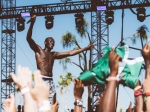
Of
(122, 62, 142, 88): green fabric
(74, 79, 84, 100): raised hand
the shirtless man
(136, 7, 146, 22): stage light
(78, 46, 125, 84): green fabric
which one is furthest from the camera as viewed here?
(136, 7, 146, 22): stage light

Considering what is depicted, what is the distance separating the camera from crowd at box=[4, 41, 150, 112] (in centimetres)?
221

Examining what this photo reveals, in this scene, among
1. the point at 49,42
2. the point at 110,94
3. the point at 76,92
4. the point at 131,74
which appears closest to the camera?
the point at 110,94

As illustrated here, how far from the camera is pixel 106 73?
265 cm

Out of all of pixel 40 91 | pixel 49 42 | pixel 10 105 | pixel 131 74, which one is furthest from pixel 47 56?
pixel 40 91

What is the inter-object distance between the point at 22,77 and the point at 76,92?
32cm

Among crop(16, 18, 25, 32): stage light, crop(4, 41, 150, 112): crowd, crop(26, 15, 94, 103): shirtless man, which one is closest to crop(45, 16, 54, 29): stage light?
crop(16, 18, 25, 32): stage light

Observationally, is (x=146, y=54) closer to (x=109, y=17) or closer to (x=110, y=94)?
(x=110, y=94)

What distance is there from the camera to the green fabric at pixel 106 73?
2.54 metres

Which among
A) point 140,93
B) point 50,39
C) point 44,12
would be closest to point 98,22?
point 44,12

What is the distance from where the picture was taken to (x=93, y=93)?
56.1 ft

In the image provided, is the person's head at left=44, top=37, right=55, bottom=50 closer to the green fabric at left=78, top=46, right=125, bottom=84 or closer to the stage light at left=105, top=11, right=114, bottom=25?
the green fabric at left=78, top=46, right=125, bottom=84

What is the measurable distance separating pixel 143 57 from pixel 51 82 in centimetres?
305

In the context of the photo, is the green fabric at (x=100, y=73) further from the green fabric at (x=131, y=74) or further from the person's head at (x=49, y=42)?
the person's head at (x=49, y=42)

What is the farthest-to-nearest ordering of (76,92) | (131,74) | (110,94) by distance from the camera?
(76,92), (131,74), (110,94)
